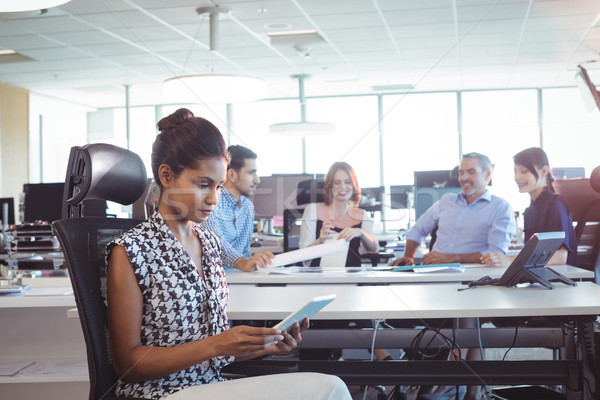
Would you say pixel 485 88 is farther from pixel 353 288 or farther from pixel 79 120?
pixel 353 288

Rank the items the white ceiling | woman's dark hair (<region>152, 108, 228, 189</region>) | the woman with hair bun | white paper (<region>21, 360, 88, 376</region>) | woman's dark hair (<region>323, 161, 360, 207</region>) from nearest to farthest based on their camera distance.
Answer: the woman with hair bun < woman's dark hair (<region>152, 108, 228, 189</region>) < white paper (<region>21, 360, 88, 376</region>) < woman's dark hair (<region>323, 161, 360, 207</region>) < the white ceiling

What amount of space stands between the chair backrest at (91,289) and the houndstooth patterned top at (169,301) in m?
0.05

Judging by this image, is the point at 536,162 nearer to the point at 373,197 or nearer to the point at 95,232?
the point at 373,197

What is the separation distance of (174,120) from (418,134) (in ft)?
30.4

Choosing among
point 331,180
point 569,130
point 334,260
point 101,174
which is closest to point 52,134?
point 569,130

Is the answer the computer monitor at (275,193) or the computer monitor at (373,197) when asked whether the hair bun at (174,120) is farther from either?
the computer monitor at (373,197)

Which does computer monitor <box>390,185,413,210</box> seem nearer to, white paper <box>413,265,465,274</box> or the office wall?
white paper <box>413,265,465,274</box>

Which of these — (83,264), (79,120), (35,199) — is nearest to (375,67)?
(35,199)

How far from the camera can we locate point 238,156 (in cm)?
346

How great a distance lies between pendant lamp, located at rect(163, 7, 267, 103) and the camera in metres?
5.29

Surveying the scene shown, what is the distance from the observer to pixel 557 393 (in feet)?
8.13

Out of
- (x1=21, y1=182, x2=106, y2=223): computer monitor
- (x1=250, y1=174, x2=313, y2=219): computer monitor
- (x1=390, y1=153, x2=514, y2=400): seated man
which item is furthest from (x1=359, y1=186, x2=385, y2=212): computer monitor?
(x1=21, y1=182, x2=106, y2=223): computer monitor

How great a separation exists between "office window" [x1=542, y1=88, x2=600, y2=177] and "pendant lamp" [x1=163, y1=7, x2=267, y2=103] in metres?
5.98

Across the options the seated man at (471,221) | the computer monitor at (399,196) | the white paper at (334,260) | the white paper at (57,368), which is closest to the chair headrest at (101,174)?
the white paper at (57,368)
